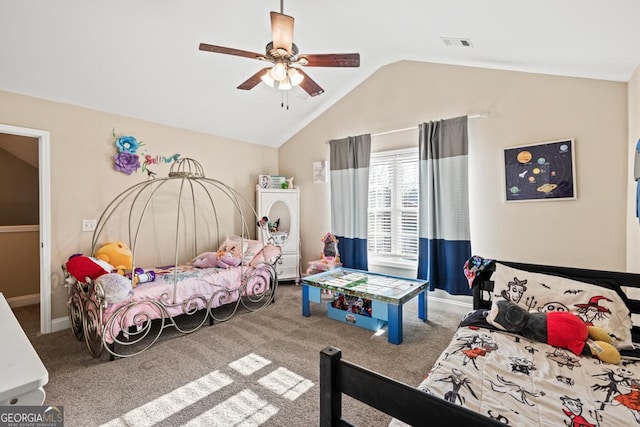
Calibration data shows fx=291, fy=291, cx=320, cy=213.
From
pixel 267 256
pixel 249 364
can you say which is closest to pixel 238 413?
pixel 249 364

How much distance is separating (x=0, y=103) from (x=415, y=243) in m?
4.81

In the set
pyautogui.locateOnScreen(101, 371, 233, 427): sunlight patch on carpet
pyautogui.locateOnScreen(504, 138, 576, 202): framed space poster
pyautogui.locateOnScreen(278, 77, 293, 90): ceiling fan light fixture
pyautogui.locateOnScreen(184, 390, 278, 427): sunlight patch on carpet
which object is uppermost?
pyautogui.locateOnScreen(278, 77, 293, 90): ceiling fan light fixture

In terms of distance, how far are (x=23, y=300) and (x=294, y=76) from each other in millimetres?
4815

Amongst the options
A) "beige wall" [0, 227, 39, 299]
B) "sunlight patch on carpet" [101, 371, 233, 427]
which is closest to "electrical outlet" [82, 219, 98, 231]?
"beige wall" [0, 227, 39, 299]

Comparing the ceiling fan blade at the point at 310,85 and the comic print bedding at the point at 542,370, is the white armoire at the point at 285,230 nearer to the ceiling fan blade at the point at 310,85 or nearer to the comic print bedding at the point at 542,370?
the ceiling fan blade at the point at 310,85

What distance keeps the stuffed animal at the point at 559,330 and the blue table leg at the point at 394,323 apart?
2.91ft

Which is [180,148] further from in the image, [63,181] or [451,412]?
[451,412]

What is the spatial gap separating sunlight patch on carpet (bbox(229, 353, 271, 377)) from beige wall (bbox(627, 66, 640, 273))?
311 cm

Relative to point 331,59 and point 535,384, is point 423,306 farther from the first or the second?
point 331,59

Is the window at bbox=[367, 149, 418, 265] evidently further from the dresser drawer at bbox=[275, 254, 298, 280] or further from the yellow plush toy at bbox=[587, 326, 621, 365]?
the yellow plush toy at bbox=[587, 326, 621, 365]

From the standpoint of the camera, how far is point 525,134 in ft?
10.1

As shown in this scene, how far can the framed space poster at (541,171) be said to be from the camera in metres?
2.84

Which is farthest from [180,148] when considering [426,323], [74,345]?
[426,323]

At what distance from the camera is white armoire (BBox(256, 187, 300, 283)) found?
15.7 ft
